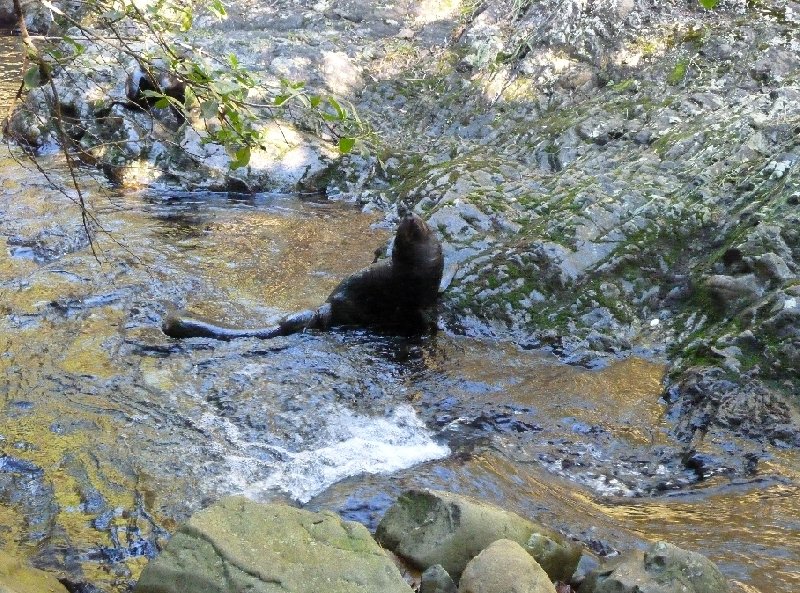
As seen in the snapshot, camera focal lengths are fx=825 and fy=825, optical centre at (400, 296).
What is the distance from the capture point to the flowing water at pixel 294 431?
13.4 ft

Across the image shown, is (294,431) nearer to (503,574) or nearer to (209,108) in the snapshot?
(503,574)

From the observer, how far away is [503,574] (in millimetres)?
3234

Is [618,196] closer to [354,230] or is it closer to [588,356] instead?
[588,356]

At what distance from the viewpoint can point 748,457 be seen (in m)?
4.66

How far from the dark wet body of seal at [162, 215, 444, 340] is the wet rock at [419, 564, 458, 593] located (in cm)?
309

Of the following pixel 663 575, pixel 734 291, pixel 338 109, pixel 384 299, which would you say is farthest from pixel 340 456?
pixel 734 291

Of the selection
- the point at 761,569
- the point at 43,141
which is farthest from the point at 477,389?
the point at 43,141

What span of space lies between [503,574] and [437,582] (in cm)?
30

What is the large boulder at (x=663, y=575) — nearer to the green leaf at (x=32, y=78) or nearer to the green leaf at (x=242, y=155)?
the green leaf at (x=242, y=155)

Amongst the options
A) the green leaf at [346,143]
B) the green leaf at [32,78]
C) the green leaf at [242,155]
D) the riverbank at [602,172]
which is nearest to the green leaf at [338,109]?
the green leaf at [346,143]

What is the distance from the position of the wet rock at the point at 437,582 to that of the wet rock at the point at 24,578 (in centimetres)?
148

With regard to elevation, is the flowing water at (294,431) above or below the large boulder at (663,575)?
below

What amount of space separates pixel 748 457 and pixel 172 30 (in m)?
3.75

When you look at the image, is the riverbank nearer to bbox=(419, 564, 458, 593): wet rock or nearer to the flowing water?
the flowing water
